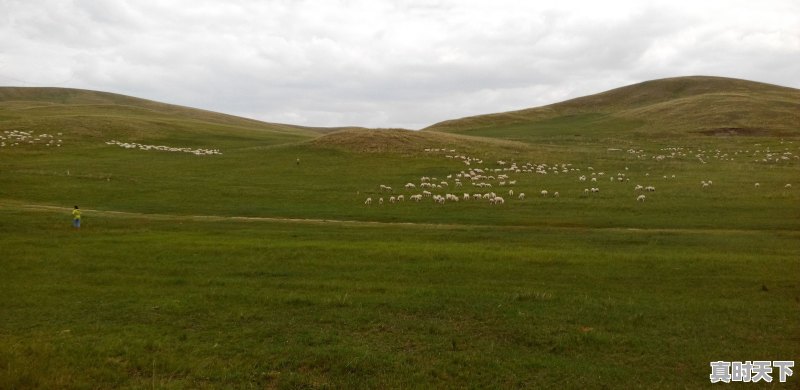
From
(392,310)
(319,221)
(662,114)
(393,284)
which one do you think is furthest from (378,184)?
(662,114)

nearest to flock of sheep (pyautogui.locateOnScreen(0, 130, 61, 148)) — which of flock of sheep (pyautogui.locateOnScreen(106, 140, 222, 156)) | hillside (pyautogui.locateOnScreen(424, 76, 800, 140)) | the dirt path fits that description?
flock of sheep (pyautogui.locateOnScreen(106, 140, 222, 156))

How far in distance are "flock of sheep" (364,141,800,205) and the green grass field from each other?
2.65 feet

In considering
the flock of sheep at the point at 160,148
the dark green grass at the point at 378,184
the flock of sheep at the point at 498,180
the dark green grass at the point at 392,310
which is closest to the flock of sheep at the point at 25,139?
the dark green grass at the point at 378,184

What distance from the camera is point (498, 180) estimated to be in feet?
148

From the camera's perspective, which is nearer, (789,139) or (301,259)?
(301,259)

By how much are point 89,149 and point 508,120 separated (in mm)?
80532

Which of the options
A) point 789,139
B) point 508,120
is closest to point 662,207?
point 789,139

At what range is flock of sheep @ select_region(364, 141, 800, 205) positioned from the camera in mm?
37625

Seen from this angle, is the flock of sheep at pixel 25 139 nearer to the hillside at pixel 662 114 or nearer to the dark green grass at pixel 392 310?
the dark green grass at pixel 392 310

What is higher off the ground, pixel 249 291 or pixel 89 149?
pixel 89 149

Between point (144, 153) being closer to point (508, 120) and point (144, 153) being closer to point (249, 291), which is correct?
point (249, 291)

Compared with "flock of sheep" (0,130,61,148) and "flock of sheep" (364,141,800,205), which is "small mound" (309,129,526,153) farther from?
"flock of sheep" (0,130,61,148)

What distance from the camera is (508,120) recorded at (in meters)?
118

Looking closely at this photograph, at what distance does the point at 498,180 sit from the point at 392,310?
3143 cm
